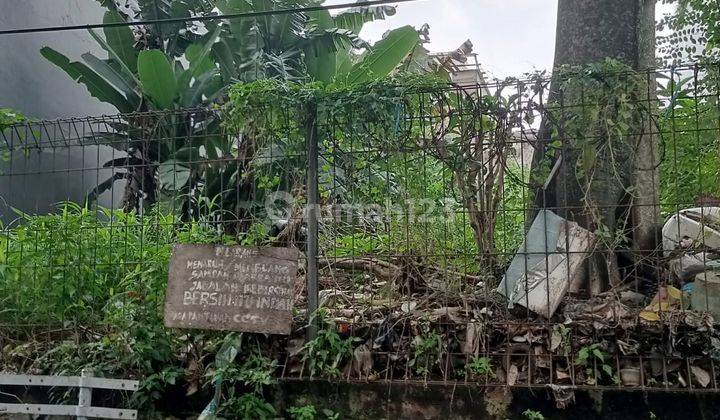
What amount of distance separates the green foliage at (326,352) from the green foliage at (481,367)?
31.7 inches

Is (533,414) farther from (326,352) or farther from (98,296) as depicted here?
(98,296)

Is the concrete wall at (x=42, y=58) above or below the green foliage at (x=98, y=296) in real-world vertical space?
above

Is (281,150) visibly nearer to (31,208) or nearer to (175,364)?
(175,364)

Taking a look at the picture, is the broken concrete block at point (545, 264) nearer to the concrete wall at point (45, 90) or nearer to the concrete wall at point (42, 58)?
the concrete wall at point (45, 90)

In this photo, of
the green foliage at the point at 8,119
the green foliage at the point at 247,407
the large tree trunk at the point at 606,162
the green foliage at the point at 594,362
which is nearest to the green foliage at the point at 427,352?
the green foliage at the point at 594,362

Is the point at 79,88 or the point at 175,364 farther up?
the point at 79,88

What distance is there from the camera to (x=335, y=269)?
4957 mm

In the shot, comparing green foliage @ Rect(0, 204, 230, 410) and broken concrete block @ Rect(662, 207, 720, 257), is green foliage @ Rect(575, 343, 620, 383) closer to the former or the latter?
broken concrete block @ Rect(662, 207, 720, 257)

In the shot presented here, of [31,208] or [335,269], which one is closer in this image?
[335,269]

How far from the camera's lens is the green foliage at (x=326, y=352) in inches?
162

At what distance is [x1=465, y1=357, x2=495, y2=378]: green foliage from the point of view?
155 inches

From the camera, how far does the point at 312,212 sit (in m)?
4.36

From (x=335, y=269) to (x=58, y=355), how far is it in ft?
7.01

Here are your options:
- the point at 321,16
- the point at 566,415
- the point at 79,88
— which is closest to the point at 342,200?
the point at 566,415
